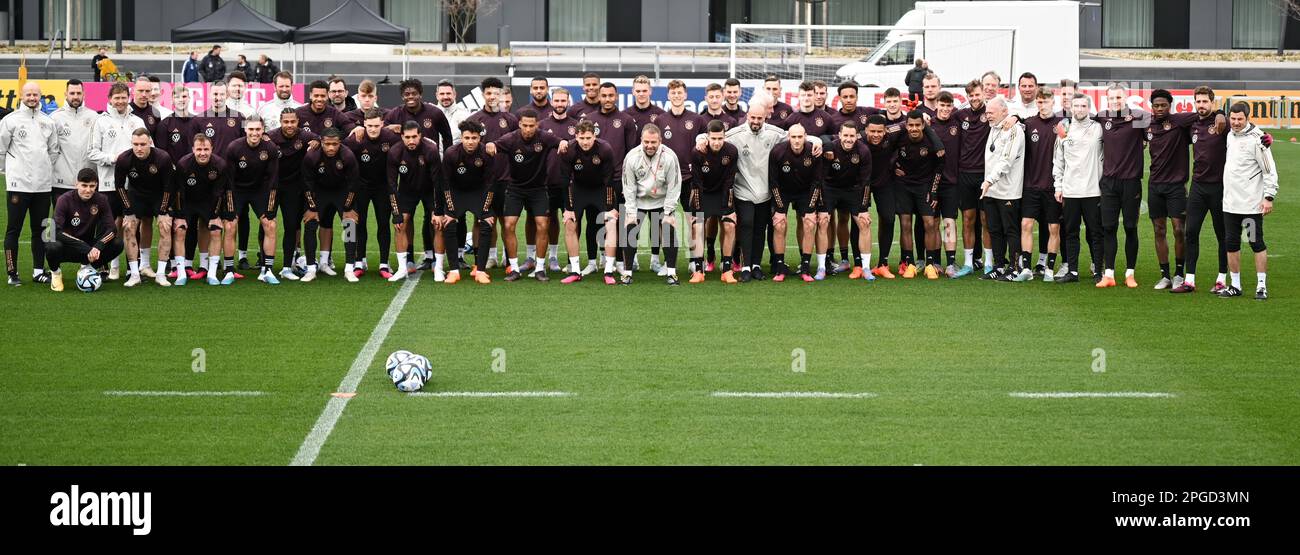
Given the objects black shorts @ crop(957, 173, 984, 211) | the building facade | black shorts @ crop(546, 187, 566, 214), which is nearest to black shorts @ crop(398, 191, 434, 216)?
black shorts @ crop(546, 187, 566, 214)

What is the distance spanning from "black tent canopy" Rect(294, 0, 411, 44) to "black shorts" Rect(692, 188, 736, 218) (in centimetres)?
2332

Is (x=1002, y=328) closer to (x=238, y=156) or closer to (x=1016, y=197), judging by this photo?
(x=1016, y=197)

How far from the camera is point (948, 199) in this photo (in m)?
15.5

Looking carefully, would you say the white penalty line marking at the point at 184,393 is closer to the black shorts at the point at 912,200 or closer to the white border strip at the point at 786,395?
the white border strip at the point at 786,395

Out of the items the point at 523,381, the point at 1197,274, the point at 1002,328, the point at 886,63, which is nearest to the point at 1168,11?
the point at 886,63

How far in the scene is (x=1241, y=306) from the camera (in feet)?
44.8

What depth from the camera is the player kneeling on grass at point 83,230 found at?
14.1m

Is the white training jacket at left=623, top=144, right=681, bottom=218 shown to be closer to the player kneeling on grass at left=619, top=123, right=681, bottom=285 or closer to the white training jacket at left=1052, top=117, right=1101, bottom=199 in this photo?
the player kneeling on grass at left=619, top=123, right=681, bottom=285

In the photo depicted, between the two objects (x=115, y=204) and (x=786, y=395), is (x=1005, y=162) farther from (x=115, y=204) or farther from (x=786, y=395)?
(x=115, y=204)

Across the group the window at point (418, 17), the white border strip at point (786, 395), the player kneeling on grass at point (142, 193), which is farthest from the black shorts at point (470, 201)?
the window at point (418, 17)

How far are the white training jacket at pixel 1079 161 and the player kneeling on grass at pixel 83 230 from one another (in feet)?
29.8

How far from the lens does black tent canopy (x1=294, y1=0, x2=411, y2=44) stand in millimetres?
36625

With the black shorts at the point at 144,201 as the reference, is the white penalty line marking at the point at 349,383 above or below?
below

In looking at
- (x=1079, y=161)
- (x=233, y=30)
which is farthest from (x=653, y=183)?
(x=233, y=30)
